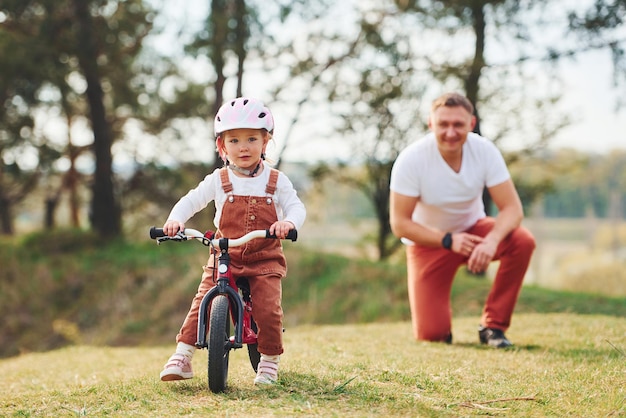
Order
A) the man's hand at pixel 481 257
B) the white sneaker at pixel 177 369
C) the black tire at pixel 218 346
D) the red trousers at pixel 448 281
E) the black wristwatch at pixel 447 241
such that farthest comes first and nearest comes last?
the red trousers at pixel 448 281 → the black wristwatch at pixel 447 241 → the man's hand at pixel 481 257 → the white sneaker at pixel 177 369 → the black tire at pixel 218 346

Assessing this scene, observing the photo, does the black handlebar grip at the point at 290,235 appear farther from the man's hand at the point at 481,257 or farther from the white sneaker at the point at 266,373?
the man's hand at the point at 481,257

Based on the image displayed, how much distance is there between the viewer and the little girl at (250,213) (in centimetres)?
419

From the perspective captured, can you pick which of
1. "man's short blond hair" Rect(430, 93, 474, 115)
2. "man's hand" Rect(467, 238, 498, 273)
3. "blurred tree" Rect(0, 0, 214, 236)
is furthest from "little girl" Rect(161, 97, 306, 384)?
"blurred tree" Rect(0, 0, 214, 236)

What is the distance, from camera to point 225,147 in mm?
4379

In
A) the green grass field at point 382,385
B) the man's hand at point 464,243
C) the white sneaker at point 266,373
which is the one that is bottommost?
the green grass field at point 382,385

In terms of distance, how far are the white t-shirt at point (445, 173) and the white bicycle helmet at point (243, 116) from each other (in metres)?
2.05

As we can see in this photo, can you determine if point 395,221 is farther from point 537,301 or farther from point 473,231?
point 537,301

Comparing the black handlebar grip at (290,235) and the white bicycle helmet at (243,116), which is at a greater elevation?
the white bicycle helmet at (243,116)

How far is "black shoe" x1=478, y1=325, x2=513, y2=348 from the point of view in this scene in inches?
238

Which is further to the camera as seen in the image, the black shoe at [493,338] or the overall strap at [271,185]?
the black shoe at [493,338]

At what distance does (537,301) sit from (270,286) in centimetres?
651

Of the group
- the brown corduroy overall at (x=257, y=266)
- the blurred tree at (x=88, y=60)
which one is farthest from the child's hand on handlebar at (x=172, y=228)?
the blurred tree at (x=88, y=60)

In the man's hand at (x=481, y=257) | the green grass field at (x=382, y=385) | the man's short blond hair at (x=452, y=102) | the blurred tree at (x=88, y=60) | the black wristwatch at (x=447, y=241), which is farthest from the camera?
the blurred tree at (x=88, y=60)

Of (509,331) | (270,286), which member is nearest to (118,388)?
(270,286)
